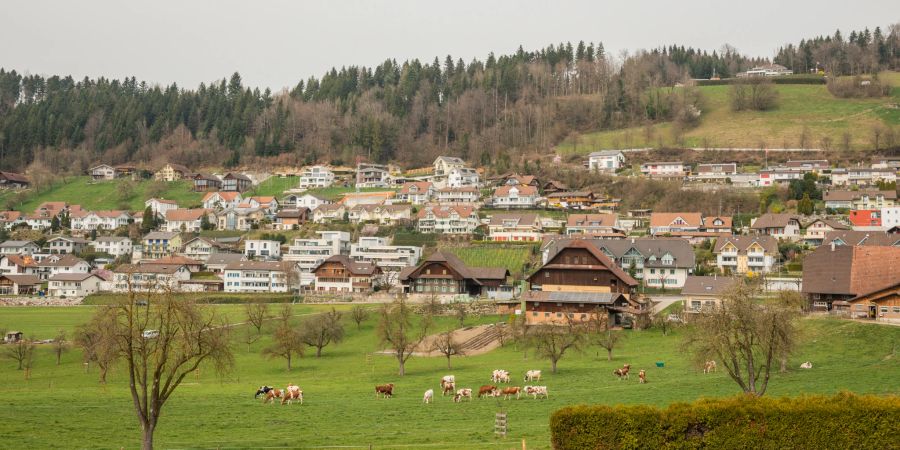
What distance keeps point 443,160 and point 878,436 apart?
10745cm

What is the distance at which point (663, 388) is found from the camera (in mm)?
30328

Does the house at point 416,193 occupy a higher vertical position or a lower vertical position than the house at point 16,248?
higher

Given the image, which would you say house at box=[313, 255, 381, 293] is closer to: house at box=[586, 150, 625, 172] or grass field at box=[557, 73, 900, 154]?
house at box=[586, 150, 625, 172]

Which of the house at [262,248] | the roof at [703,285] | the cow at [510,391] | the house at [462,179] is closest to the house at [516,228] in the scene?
the house at [462,179]

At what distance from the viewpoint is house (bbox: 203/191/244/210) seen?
11519cm

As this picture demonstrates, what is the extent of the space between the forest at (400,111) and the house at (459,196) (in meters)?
Result: 14.3

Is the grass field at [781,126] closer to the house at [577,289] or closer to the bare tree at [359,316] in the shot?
the house at [577,289]

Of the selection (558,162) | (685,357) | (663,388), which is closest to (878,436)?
(663,388)

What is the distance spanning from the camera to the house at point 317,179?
411 feet

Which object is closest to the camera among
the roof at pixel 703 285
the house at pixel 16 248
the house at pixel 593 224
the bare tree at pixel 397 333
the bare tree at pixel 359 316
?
the bare tree at pixel 397 333

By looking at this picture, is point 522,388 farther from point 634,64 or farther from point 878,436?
point 634,64

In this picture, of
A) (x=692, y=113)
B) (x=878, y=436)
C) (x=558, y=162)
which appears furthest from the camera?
(x=692, y=113)

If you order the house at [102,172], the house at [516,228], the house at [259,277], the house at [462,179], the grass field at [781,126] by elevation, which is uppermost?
the grass field at [781,126]

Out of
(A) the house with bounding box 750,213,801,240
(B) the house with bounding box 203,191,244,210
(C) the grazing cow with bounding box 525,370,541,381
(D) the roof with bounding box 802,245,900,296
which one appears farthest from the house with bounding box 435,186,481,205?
(C) the grazing cow with bounding box 525,370,541,381
